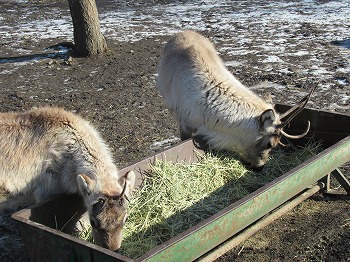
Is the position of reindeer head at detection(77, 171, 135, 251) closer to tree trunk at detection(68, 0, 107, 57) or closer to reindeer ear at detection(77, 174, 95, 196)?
reindeer ear at detection(77, 174, 95, 196)

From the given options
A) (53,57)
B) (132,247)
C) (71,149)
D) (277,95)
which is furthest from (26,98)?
(132,247)

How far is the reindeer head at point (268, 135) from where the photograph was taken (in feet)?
18.9

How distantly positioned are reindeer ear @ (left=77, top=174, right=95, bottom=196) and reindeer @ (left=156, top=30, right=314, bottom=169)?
2005 millimetres

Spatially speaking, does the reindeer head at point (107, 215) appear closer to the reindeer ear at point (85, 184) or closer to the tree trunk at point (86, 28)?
the reindeer ear at point (85, 184)

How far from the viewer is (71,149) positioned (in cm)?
495

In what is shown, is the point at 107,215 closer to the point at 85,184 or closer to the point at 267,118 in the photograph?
the point at 85,184

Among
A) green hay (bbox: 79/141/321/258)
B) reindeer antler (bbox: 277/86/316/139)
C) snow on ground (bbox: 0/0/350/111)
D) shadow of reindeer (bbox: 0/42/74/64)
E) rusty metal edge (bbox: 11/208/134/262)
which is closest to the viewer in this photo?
rusty metal edge (bbox: 11/208/134/262)

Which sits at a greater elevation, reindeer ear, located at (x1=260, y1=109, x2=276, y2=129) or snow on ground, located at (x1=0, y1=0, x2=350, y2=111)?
reindeer ear, located at (x1=260, y1=109, x2=276, y2=129)

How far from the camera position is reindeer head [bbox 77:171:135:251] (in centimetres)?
418

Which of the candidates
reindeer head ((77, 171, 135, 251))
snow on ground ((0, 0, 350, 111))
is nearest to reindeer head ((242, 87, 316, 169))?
reindeer head ((77, 171, 135, 251))

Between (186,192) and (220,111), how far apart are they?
104 cm

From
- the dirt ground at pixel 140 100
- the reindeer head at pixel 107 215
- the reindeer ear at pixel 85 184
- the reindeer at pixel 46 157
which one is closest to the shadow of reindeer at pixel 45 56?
the dirt ground at pixel 140 100

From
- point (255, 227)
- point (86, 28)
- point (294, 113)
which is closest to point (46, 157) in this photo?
point (255, 227)

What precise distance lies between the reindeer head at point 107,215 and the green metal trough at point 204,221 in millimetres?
324
